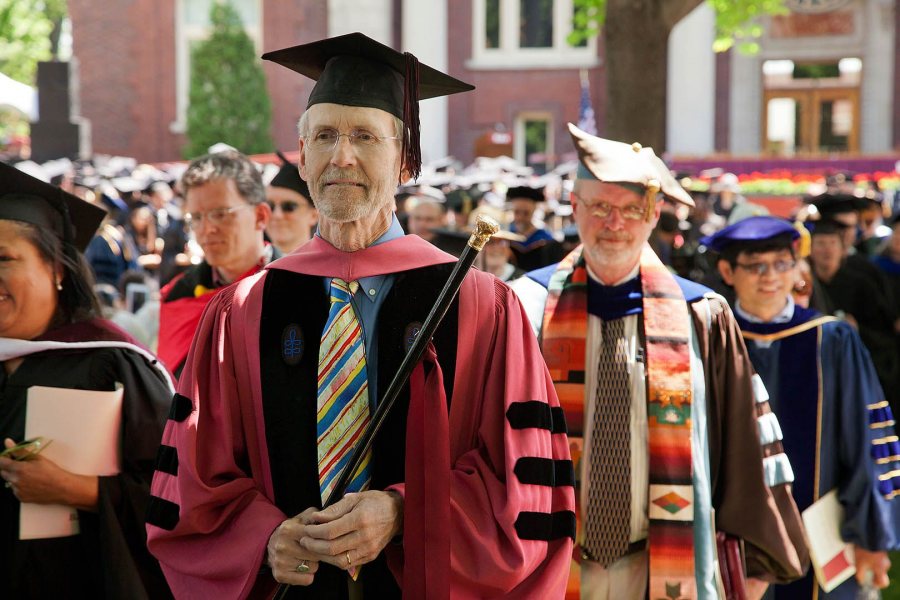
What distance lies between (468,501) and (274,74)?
2814 cm

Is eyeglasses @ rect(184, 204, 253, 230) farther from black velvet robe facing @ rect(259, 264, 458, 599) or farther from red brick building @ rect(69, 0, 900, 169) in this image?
red brick building @ rect(69, 0, 900, 169)

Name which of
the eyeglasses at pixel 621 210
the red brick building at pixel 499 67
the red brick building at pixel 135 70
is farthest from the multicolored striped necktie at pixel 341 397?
the red brick building at pixel 135 70

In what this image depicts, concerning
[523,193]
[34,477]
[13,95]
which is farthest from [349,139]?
[523,193]

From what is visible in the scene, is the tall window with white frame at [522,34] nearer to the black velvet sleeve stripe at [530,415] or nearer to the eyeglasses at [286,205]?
the eyeglasses at [286,205]

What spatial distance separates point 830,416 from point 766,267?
68 cm

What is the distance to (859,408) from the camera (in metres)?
4.94

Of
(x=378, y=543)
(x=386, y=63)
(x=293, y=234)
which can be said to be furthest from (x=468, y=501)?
(x=293, y=234)

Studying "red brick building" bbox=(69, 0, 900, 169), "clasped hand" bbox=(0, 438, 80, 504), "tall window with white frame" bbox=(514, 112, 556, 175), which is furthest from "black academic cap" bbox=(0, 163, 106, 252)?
"tall window with white frame" bbox=(514, 112, 556, 175)

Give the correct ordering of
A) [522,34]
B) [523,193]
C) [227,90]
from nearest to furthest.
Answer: [523,193] < [227,90] < [522,34]

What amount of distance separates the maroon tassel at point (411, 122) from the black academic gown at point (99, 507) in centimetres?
128

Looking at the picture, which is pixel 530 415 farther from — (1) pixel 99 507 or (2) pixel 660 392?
(1) pixel 99 507

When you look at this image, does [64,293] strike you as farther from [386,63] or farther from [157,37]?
[157,37]

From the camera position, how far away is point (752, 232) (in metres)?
5.02

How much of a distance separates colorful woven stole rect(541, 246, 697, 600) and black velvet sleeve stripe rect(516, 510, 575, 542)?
101 cm
